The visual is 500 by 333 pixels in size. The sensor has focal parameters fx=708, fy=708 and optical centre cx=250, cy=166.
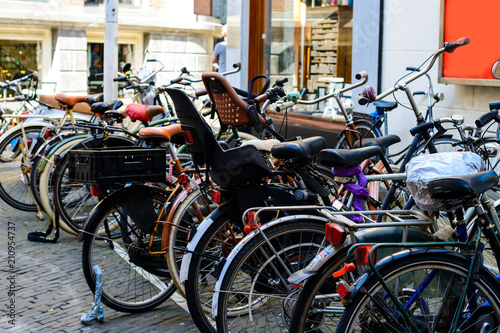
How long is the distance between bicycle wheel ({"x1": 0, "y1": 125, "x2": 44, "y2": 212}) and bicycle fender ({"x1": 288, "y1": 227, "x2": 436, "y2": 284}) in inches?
187


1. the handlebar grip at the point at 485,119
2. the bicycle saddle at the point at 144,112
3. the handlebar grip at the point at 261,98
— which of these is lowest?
the bicycle saddle at the point at 144,112

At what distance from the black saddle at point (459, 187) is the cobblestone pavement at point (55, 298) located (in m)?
2.01

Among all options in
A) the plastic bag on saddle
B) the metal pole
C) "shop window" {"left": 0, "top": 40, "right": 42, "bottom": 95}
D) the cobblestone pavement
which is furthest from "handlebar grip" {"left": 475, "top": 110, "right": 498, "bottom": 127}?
"shop window" {"left": 0, "top": 40, "right": 42, "bottom": 95}

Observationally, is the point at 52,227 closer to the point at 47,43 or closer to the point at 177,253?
the point at 177,253

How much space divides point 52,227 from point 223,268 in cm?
327

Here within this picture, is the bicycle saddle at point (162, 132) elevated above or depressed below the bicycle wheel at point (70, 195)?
above

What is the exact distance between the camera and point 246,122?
4.73 metres

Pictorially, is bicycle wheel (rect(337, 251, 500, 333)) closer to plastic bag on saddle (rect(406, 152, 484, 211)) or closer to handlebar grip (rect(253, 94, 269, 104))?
plastic bag on saddle (rect(406, 152, 484, 211))

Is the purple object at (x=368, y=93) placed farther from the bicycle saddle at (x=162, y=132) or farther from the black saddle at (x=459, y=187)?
the black saddle at (x=459, y=187)

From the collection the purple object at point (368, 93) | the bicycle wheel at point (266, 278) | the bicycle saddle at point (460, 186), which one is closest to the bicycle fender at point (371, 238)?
the bicycle saddle at point (460, 186)

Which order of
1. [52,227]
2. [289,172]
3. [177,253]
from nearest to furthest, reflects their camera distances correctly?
[289,172], [177,253], [52,227]

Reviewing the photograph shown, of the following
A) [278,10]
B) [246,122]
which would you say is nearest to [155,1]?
[278,10]

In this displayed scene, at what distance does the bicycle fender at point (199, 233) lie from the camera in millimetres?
3914

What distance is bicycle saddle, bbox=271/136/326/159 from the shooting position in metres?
→ 3.79
